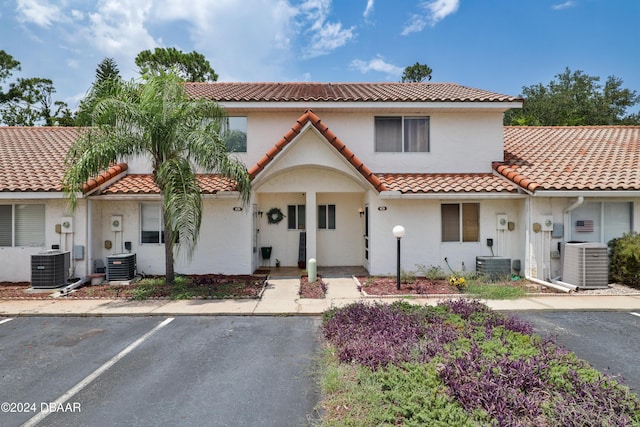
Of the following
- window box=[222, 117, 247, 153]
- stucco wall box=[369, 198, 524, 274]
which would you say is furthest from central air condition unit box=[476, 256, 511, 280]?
window box=[222, 117, 247, 153]

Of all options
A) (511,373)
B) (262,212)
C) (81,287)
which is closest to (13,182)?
(81,287)

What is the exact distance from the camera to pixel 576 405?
11.9 feet

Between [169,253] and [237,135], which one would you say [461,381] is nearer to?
[169,253]

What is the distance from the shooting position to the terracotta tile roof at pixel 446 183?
1140 cm

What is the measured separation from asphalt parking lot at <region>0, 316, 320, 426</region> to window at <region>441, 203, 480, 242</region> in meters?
6.73

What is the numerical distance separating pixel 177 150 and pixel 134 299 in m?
4.30

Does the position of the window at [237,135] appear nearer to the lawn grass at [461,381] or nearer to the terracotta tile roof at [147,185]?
the terracotta tile roof at [147,185]

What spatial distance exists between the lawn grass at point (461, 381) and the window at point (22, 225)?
10950 millimetres

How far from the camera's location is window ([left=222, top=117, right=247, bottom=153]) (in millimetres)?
13070

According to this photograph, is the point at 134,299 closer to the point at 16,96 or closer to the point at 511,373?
the point at 511,373

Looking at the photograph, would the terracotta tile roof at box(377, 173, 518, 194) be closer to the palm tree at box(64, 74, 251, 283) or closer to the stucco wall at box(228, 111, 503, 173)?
the stucco wall at box(228, 111, 503, 173)

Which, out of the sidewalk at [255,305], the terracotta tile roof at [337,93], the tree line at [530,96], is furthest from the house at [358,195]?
the tree line at [530,96]


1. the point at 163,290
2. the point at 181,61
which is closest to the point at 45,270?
the point at 163,290

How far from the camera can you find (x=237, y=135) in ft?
43.0
